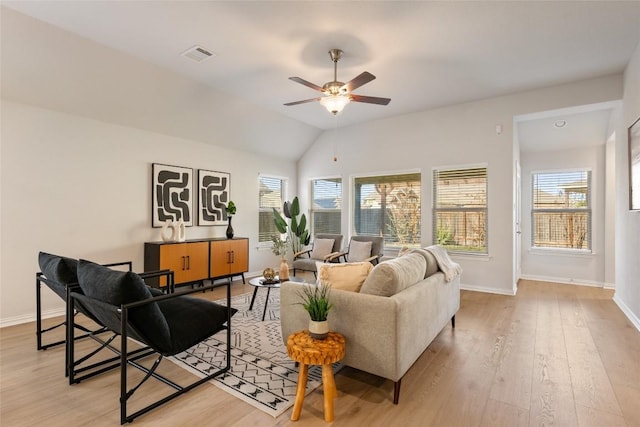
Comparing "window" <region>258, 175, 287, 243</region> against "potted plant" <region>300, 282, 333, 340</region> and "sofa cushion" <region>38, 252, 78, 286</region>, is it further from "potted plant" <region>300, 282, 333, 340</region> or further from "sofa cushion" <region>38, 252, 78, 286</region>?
"potted plant" <region>300, 282, 333, 340</region>

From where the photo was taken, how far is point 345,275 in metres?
2.38

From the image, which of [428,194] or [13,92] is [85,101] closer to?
[13,92]

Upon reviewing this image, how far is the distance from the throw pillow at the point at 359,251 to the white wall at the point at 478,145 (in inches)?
43.5

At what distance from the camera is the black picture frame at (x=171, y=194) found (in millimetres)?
4816

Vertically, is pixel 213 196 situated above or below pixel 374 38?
Result: below

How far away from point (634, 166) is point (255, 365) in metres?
4.70

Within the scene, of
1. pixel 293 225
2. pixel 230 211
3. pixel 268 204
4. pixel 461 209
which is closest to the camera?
pixel 461 209

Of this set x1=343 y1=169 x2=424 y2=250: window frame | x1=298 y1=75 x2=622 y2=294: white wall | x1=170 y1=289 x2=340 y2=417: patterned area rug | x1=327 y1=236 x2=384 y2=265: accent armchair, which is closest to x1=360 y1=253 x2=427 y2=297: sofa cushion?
x1=170 y1=289 x2=340 y2=417: patterned area rug

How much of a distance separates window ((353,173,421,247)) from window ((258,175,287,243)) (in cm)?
175

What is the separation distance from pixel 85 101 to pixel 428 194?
5.29m

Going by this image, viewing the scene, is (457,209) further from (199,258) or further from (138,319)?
(138,319)

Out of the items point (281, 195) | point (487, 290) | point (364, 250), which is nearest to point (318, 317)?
point (364, 250)

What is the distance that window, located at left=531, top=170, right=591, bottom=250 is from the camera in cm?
565

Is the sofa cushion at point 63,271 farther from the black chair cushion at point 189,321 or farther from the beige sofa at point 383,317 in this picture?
the beige sofa at point 383,317
